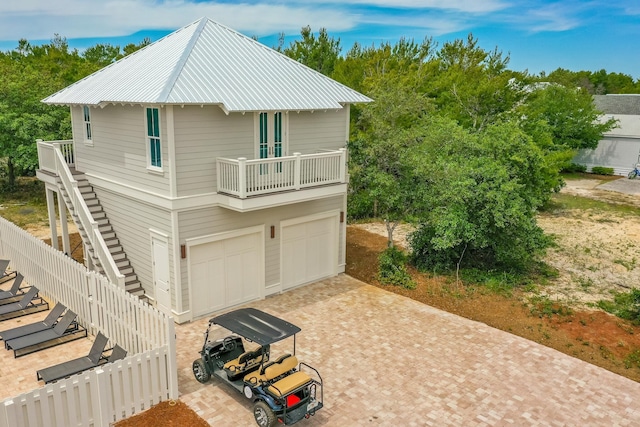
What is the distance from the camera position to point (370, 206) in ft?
92.5

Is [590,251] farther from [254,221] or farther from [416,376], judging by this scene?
[254,221]

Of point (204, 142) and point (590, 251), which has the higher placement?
point (204, 142)

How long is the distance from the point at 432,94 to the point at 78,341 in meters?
26.4

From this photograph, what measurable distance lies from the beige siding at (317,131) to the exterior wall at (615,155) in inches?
1430

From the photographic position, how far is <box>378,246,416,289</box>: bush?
17.6 metres

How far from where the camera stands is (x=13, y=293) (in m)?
15.1

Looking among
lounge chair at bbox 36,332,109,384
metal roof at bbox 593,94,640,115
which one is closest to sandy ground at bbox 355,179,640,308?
lounge chair at bbox 36,332,109,384

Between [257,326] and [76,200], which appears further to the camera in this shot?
[76,200]

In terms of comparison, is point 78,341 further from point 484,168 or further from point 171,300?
point 484,168

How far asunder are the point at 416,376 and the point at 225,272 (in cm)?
657

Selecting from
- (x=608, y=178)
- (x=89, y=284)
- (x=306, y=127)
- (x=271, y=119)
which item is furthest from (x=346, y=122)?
(x=608, y=178)

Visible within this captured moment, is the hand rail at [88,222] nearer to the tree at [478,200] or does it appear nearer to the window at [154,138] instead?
the window at [154,138]

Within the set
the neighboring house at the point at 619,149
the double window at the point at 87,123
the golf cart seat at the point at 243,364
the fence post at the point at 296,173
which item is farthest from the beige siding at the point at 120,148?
the neighboring house at the point at 619,149

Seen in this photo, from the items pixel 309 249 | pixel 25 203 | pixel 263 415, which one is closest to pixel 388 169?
pixel 309 249
